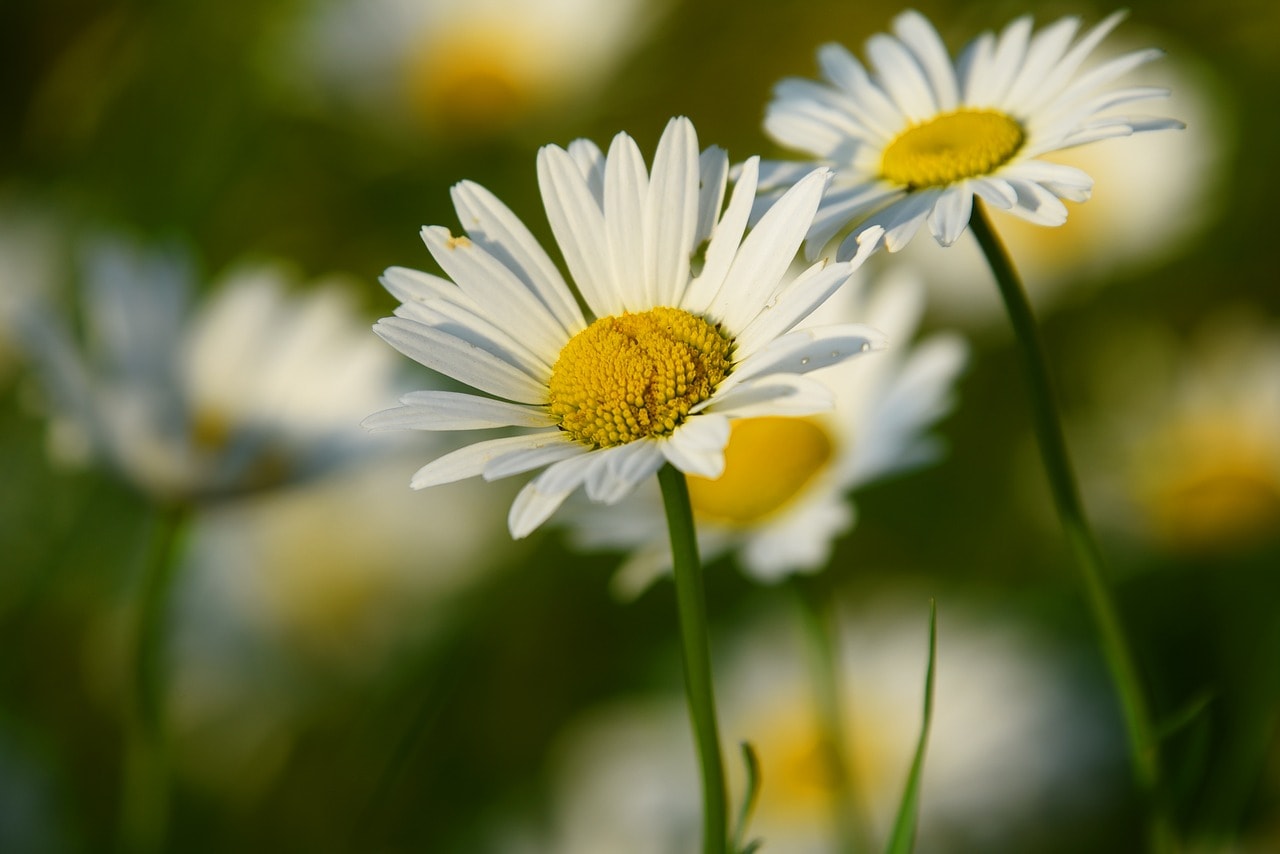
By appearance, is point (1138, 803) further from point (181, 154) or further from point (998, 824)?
point (181, 154)

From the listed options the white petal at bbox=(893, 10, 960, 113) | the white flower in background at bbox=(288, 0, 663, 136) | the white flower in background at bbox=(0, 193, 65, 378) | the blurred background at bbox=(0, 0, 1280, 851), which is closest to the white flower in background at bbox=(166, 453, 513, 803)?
the blurred background at bbox=(0, 0, 1280, 851)

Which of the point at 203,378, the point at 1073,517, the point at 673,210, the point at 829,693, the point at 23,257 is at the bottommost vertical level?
the point at 829,693

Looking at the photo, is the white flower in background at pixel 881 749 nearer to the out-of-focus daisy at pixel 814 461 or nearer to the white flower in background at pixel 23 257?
the out-of-focus daisy at pixel 814 461

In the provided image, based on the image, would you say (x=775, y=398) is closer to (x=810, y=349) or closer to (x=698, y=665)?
(x=810, y=349)

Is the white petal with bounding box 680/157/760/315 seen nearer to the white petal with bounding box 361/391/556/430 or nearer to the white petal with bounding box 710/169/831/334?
the white petal with bounding box 710/169/831/334

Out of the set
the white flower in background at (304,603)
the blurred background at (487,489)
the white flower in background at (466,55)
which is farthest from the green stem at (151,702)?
the white flower in background at (466,55)

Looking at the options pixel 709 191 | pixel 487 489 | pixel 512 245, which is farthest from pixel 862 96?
pixel 487 489

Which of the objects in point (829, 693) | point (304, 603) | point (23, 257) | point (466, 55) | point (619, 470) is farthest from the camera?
point (466, 55)

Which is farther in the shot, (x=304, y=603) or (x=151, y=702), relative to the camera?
(x=304, y=603)
